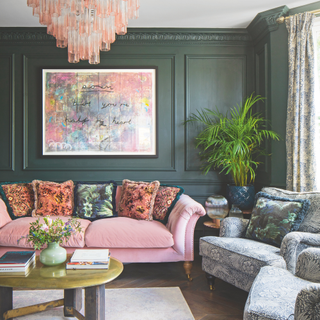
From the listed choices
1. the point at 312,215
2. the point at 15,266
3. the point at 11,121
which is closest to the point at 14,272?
the point at 15,266

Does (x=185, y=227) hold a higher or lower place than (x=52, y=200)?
lower

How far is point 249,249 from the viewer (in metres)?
2.27

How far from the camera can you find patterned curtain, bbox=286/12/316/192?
2.97 meters

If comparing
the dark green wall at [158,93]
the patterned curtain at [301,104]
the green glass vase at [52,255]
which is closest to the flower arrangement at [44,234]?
the green glass vase at [52,255]

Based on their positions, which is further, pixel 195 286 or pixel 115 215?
pixel 115 215

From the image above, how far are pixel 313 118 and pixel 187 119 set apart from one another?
4.87 feet

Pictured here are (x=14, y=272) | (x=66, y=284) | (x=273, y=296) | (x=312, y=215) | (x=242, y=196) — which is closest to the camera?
(x=273, y=296)

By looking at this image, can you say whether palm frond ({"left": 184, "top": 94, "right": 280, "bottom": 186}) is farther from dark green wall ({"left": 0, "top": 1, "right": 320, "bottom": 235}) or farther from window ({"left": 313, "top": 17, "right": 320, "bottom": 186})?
window ({"left": 313, "top": 17, "right": 320, "bottom": 186})

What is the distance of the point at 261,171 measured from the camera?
3.66m

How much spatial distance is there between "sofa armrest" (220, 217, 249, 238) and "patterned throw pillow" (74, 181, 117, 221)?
4.18ft

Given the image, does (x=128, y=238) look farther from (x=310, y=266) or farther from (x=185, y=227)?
(x=310, y=266)

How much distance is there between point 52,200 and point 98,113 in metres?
1.25

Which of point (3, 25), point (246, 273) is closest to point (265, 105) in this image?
point (246, 273)

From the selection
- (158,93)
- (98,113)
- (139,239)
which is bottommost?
(139,239)
